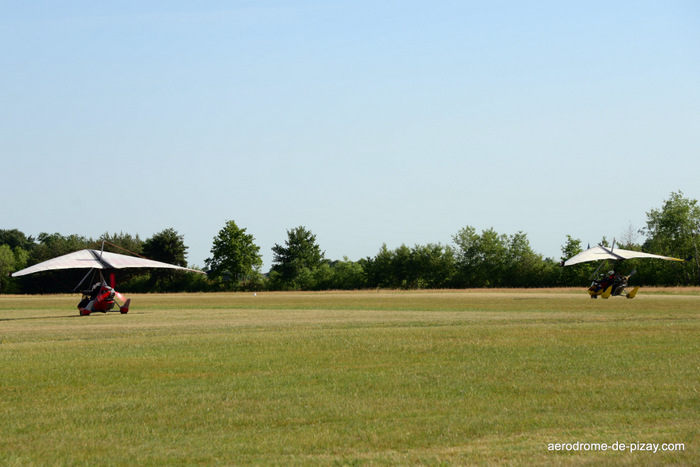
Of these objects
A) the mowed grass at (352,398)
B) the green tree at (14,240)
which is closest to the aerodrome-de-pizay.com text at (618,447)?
the mowed grass at (352,398)

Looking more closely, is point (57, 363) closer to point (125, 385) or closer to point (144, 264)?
point (125, 385)

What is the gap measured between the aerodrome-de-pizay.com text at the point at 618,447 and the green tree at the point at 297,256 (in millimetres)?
104168

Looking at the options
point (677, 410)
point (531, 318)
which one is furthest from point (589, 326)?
point (677, 410)

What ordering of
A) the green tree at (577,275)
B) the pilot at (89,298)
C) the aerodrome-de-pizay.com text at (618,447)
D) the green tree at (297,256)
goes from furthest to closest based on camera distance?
the green tree at (297,256), the green tree at (577,275), the pilot at (89,298), the aerodrome-de-pizay.com text at (618,447)

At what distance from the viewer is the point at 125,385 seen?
44.7 feet

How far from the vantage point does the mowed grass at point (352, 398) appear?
8.70 meters

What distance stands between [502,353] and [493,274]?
3386 inches

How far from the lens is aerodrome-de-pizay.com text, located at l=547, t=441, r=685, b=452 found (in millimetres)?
8180

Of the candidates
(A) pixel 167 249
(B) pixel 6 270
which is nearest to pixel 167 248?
(A) pixel 167 249

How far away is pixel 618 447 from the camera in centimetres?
835

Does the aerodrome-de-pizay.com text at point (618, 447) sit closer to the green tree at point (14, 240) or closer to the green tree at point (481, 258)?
the green tree at point (481, 258)

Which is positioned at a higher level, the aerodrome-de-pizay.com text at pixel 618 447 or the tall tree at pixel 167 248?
the tall tree at pixel 167 248

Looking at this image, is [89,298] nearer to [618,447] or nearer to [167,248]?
[618,447]

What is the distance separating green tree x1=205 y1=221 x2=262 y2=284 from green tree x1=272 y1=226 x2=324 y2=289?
872 cm
